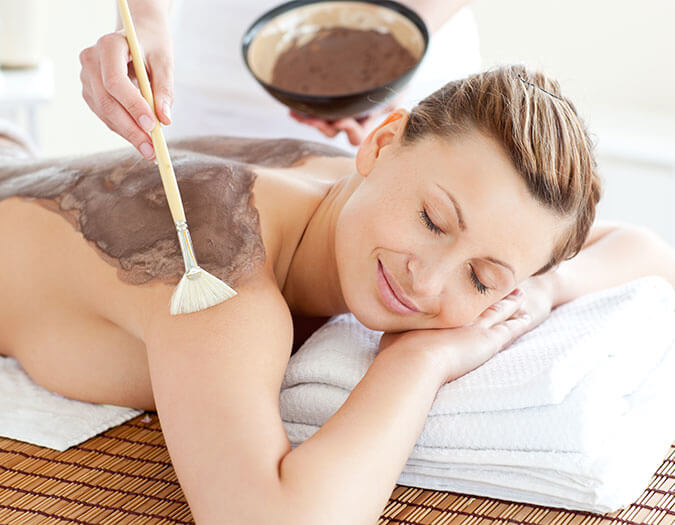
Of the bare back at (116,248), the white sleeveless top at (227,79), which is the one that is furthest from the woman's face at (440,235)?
the white sleeveless top at (227,79)

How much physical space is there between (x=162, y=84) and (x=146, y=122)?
0.10 m

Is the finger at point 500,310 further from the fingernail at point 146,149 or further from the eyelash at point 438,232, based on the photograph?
the fingernail at point 146,149

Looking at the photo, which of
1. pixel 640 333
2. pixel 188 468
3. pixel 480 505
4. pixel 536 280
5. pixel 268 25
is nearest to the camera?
pixel 188 468

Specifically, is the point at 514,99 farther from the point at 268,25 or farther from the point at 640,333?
the point at 268,25

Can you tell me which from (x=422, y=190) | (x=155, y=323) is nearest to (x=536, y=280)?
(x=422, y=190)

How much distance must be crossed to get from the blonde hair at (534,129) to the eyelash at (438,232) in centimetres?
12

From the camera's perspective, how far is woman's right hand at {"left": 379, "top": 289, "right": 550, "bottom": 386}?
119 cm

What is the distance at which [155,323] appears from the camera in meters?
1.14

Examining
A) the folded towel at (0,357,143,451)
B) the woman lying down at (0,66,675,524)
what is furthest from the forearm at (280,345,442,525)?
the folded towel at (0,357,143,451)

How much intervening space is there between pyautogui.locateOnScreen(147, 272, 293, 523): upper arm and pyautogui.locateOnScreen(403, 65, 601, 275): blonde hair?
39 cm

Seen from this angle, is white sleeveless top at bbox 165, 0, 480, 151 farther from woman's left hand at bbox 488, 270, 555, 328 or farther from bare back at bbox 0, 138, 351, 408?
woman's left hand at bbox 488, 270, 555, 328

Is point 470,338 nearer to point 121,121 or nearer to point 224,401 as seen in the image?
point 224,401

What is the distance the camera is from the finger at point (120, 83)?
3.55ft

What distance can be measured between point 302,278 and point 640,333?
0.54 meters
